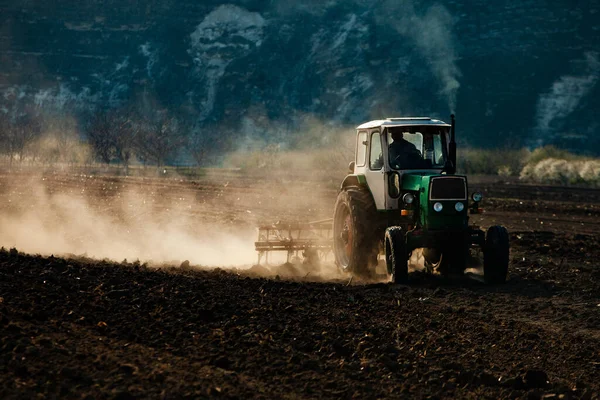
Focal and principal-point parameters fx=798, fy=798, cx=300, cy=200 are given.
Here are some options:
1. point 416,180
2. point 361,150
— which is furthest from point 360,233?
point 361,150

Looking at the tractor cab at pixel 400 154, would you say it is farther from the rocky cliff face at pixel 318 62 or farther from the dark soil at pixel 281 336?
the rocky cliff face at pixel 318 62

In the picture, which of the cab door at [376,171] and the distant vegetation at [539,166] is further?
the distant vegetation at [539,166]

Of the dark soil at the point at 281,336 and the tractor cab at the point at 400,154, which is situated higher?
the tractor cab at the point at 400,154

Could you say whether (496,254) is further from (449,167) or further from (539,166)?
(539,166)

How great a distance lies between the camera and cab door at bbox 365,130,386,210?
14469mm

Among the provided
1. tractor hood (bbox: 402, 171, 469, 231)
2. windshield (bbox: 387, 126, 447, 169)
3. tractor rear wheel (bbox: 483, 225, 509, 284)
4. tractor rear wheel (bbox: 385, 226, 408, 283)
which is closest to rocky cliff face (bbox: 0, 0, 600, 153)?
windshield (bbox: 387, 126, 447, 169)

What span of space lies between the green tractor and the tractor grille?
0.02m

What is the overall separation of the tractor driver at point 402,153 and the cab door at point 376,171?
8.7 inches

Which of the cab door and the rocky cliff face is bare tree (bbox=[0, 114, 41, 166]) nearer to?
the rocky cliff face

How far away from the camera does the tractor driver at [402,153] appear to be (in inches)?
569

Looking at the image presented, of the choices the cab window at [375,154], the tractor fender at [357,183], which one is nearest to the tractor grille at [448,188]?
the cab window at [375,154]

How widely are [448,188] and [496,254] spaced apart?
144 centimetres

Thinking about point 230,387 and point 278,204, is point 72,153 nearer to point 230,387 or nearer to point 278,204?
point 278,204

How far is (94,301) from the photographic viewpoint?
10266 millimetres
